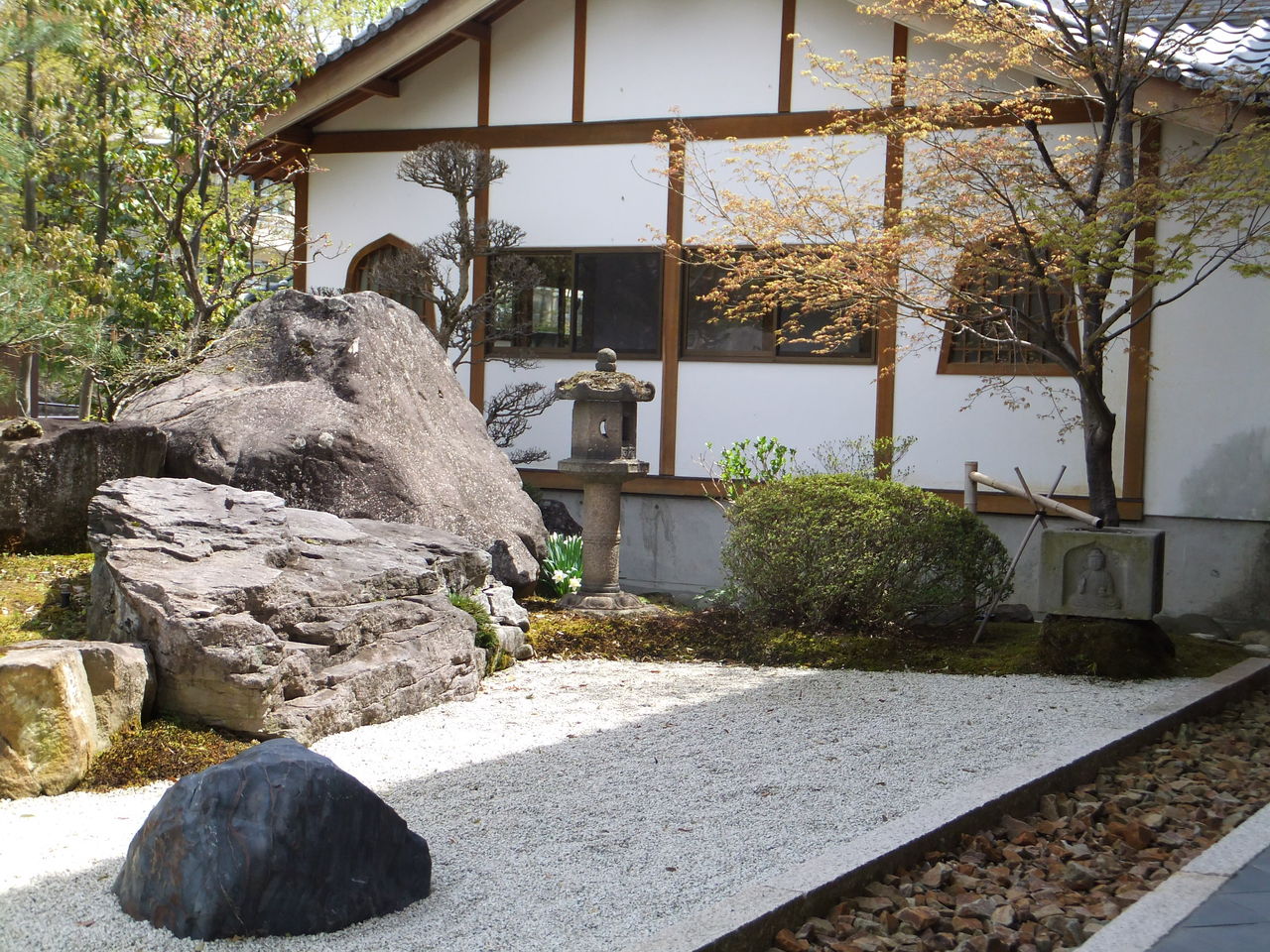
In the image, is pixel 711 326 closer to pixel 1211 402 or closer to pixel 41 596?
pixel 1211 402

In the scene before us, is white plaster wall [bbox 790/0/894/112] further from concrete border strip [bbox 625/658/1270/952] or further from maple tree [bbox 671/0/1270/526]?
concrete border strip [bbox 625/658/1270/952]

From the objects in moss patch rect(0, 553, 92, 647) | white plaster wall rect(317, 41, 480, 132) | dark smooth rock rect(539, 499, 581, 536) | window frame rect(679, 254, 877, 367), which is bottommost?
moss patch rect(0, 553, 92, 647)

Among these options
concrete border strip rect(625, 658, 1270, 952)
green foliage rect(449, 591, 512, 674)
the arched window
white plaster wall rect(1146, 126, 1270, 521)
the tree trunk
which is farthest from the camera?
the arched window

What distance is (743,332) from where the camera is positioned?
39.3 feet

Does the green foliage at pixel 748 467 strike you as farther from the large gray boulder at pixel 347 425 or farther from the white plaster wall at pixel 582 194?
the white plaster wall at pixel 582 194

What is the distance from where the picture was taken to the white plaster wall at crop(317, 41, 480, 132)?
13.0m

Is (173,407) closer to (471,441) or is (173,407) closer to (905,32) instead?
(471,441)

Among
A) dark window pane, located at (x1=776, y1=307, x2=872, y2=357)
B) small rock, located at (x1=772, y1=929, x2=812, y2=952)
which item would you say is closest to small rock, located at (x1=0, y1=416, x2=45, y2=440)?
small rock, located at (x1=772, y1=929, x2=812, y2=952)

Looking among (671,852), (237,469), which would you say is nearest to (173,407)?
(237,469)

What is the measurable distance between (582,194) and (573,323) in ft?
4.27

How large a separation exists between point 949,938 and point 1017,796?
1.30m

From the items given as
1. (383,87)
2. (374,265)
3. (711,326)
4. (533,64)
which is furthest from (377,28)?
(711,326)

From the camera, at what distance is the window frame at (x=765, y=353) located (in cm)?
1152

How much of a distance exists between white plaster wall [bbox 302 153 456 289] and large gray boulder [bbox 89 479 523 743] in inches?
257
